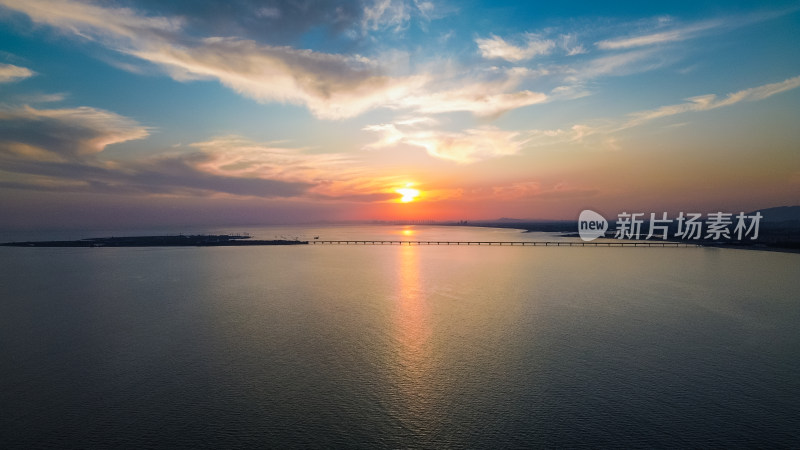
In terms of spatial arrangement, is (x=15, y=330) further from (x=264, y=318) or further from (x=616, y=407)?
(x=616, y=407)

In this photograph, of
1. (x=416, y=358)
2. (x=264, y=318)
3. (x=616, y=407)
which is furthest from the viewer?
(x=264, y=318)

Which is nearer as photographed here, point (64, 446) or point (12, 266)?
point (64, 446)

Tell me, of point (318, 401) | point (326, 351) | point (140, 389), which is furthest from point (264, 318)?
point (318, 401)

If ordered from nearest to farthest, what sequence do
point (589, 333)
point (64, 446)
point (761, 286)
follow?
point (64, 446) < point (589, 333) < point (761, 286)

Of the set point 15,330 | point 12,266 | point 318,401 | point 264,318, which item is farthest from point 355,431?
point 12,266

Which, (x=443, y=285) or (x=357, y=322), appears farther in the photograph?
(x=443, y=285)

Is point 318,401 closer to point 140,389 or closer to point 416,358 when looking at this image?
point 416,358
